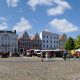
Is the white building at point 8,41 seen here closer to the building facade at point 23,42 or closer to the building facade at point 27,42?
the building facade at point 23,42

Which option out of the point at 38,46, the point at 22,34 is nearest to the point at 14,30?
A: the point at 22,34

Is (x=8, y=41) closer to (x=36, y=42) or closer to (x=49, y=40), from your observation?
(x=36, y=42)

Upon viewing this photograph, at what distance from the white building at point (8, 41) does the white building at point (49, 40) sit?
1394 cm

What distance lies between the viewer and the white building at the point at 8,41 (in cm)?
14225

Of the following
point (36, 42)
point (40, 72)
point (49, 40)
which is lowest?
point (40, 72)

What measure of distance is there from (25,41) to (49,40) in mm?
13529

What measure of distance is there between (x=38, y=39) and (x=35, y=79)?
5054 inches

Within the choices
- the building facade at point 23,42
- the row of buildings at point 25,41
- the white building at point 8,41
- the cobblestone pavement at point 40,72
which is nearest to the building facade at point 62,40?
the row of buildings at point 25,41

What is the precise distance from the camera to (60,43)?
514ft

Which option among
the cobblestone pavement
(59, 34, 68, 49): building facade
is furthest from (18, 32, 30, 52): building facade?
the cobblestone pavement

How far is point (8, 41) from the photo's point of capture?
145 m

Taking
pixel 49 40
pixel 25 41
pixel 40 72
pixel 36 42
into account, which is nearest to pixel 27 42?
pixel 25 41

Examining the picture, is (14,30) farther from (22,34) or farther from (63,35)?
(63,35)

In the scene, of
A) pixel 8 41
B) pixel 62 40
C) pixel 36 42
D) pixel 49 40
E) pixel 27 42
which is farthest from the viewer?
pixel 62 40
